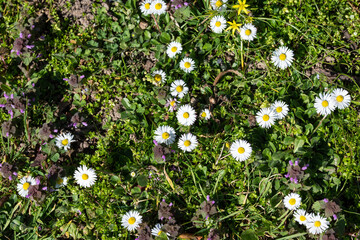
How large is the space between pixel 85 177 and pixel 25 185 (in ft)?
2.04

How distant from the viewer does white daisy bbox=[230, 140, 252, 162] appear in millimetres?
3141

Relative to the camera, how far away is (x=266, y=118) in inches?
125

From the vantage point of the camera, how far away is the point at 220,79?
346 cm

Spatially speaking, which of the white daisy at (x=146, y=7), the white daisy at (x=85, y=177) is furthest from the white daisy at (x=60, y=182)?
the white daisy at (x=146, y=7)

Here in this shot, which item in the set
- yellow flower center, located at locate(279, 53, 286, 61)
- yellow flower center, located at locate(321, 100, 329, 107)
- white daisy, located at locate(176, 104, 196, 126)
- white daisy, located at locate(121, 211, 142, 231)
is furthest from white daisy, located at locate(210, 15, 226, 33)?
white daisy, located at locate(121, 211, 142, 231)

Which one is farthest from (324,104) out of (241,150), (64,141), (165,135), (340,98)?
(64,141)

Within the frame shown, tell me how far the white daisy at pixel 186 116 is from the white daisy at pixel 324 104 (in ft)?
3.81

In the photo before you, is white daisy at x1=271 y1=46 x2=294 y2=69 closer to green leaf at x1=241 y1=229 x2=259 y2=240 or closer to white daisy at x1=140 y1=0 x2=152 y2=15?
white daisy at x1=140 y1=0 x2=152 y2=15

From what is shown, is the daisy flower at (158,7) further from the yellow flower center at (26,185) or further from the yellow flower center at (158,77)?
the yellow flower center at (26,185)

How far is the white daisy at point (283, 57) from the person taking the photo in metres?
3.33

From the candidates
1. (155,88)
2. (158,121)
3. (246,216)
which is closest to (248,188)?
(246,216)

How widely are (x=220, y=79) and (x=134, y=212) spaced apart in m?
1.58

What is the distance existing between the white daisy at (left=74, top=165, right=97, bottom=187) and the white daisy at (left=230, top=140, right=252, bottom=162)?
1.37 m

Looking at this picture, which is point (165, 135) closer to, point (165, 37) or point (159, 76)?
point (159, 76)
